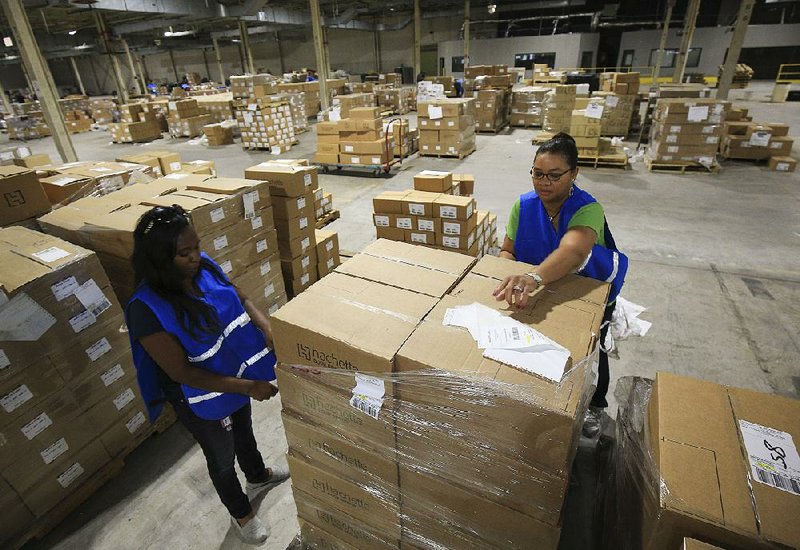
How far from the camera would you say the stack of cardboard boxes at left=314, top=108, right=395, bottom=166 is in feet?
28.7

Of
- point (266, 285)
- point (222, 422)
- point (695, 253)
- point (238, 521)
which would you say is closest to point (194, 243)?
point (222, 422)

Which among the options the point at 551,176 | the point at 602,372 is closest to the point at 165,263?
the point at 551,176

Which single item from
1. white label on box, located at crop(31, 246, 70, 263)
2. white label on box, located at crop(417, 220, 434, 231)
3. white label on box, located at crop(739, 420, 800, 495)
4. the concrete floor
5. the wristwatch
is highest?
the wristwatch

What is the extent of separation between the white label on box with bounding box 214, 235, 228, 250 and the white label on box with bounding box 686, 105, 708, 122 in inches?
335

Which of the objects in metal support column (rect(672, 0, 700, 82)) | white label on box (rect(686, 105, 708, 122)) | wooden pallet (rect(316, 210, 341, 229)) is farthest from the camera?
metal support column (rect(672, 0, 700, 82))

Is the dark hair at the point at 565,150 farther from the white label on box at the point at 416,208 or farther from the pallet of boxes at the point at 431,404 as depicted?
the white label on box at the point at 416,208

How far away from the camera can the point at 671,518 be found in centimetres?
104

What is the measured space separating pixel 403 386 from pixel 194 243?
103cm

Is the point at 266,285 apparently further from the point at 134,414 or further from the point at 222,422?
the point at 222,422

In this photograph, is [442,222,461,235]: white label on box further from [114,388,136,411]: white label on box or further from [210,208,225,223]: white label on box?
[114,388,136,411]: white label on box

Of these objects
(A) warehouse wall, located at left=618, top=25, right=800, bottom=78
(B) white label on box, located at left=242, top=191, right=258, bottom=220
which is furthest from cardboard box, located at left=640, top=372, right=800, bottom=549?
(A) warehouse wall, located at left=618, top=25, right=800, bottom=78

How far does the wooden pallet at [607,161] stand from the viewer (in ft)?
28.1

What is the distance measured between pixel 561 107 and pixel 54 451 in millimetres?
11955

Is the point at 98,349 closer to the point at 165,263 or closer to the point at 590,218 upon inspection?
the point at 165,263
